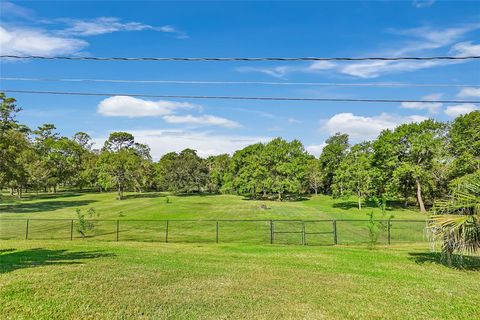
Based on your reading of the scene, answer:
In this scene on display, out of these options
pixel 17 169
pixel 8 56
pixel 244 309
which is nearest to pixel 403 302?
pixel 244 309

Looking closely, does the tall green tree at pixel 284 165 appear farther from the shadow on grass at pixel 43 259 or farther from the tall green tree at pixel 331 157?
the shadow on grass at pixel 43 259

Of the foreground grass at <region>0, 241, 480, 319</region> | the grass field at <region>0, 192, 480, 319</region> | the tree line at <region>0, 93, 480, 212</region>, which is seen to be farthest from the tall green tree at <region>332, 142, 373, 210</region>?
the foreground grass at <region>0, 241, 480, 319</region>

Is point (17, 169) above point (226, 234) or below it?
above

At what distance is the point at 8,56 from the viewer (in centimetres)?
1254

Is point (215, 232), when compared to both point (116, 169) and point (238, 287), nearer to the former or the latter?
point (238, 287)

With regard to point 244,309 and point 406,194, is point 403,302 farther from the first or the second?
point 406,194

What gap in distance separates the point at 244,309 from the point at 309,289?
249 cm

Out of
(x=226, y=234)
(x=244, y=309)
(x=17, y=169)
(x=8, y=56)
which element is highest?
(x=8, y=56)

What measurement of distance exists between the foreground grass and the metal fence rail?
11341 mm

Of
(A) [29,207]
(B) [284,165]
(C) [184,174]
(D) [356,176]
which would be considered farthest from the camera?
(C) [184,174]

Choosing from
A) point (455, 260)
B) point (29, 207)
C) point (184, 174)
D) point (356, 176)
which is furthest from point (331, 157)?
point (455, 260)

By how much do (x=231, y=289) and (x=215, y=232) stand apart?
21.5 m

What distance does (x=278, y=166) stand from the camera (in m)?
68.9

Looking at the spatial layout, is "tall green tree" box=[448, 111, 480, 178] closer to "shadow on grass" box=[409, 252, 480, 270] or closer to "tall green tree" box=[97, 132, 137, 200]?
"shadow on grass" box=[409, 252, 480, 270]
